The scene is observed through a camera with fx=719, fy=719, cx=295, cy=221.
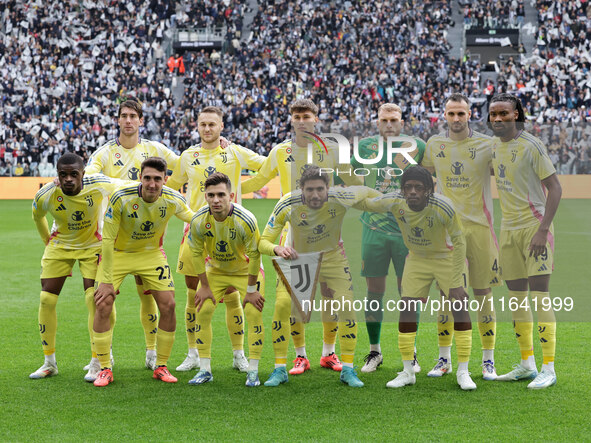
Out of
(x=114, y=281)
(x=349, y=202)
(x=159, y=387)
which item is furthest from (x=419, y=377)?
(x=114, y=281)

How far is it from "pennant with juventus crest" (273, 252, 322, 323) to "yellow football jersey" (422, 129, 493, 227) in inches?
52.6

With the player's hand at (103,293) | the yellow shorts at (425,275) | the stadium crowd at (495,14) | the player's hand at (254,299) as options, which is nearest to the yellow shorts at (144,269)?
the player's hand at (103,293)

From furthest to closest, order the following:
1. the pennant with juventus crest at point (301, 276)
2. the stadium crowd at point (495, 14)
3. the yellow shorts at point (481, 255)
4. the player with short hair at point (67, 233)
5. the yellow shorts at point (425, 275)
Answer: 1. the stadium crowd at point (495, 14)
2. the player with short hair at point (67, 233)
3. the yellow shorts at point (481, 255)
4. the pennant with juventus crest at point (301, 276)
5. the yellow shorts at point (425, 275)

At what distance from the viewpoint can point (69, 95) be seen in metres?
32.1

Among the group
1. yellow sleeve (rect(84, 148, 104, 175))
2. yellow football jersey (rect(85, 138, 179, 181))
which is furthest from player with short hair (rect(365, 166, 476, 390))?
yellow sleeve (rect(84, 148, 104, 175))

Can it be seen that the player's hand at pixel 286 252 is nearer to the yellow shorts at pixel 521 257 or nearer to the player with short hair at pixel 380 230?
the player with short hair at pixel 380 230

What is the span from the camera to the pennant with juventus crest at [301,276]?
6.20 m

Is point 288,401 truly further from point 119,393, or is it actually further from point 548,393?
point 548,393

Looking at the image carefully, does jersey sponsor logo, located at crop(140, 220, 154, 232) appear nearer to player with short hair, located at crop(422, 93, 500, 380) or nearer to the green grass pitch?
the green grass pitch

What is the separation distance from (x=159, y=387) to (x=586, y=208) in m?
4.67

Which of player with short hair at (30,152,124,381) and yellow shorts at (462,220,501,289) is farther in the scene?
player with short hair at (30,152,124,381)

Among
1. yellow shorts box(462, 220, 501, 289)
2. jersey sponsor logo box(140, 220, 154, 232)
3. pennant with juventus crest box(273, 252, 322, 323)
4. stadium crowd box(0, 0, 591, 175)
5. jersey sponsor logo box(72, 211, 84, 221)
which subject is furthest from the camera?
stadium crowd box(0, 0, 591, 175)

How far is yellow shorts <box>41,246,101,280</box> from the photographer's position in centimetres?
680

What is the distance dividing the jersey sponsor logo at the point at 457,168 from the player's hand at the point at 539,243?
856mm
